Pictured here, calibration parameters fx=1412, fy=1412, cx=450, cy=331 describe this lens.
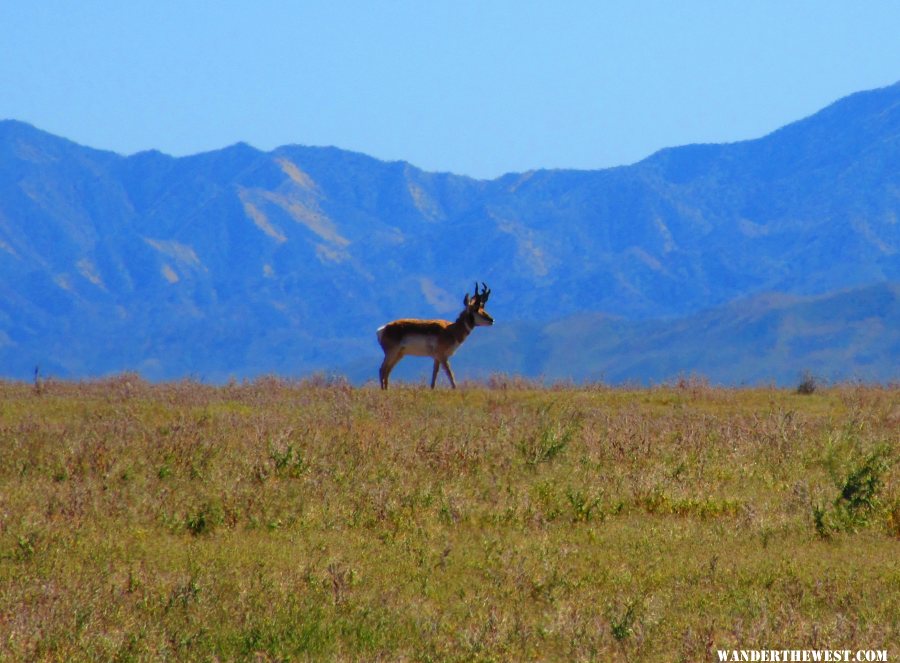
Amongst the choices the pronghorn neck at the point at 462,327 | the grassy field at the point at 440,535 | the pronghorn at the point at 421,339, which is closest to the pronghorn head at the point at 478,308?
the pronghorn neck at the point at 462,327

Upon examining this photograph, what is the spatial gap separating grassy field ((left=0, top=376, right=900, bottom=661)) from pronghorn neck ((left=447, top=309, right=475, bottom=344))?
7842mm

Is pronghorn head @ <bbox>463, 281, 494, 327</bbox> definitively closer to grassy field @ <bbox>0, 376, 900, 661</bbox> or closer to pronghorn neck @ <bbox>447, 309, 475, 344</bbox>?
pronghorn neck @ <bbox>447, 309, 475, 344</bbox>

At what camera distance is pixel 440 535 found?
1319cm

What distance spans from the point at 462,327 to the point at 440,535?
17011 mm

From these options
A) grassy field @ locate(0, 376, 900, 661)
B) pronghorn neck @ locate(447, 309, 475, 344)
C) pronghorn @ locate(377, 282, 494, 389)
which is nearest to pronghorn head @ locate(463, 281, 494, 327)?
pronghorn neck @ locate(447, 309, 475, 344)

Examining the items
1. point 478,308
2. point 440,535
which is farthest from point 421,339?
point 440,535

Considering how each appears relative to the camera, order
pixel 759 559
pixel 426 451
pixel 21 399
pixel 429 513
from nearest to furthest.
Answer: pixel 759 559
pixel 429 513
pixel 426 451
pixel 21 399

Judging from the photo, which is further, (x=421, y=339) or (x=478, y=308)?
(x=478, y=308)

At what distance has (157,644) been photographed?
943cm

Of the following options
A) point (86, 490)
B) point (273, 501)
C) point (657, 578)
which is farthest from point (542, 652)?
point (86, 490)

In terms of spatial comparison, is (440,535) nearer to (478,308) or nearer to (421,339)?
(421,339)

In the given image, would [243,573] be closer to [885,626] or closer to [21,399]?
[885,626]

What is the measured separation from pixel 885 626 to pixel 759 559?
2273mm

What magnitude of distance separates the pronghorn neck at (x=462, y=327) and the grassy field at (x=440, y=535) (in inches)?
309
